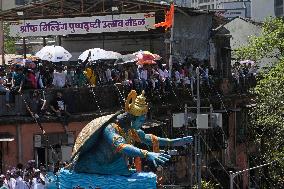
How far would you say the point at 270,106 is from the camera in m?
28.0

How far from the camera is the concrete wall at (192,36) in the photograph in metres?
31.8

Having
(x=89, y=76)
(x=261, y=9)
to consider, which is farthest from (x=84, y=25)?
(x=261, y=9)

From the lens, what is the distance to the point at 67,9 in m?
31.4

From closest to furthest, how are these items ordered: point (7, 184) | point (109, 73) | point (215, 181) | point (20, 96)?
1. point (7, 184)
2. point (20, 96)
3. point (109, 73)
4. point (215, 181)

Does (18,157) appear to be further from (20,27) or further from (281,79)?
(281,79)

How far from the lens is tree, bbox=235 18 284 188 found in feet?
90.8

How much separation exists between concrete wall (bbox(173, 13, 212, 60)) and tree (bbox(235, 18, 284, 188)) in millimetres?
1853

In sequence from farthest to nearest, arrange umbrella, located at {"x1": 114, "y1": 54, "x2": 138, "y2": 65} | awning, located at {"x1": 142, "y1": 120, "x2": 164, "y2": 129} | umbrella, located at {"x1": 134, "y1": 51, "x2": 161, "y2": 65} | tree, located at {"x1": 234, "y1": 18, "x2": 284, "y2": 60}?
tree, located at {"x1": 234, "y1": 18, "x2": 284, "y2": 60} → umbrella, located at {"x1": 114, "y1": 54, "x2": 138, "y2": 65} → umbrella, located at {"x1": 134, "y1": 51, "x2": 161, "y2": 65} → awning, located at {"x1": 142, "y1": 120, "x2": 164, "y2": 129}

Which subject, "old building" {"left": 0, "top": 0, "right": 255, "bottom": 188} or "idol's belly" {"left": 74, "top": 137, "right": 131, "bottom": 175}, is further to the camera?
"old building" {"left": 0, "top": 0, "right": 255, "bottom": 188}

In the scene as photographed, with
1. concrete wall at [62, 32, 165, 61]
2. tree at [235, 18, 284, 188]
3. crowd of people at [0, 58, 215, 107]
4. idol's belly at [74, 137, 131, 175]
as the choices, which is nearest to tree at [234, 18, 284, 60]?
tree at [235, 18, 284, 188]

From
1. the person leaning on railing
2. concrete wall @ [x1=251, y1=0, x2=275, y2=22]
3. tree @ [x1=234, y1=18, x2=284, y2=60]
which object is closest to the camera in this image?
the person leaning on railing

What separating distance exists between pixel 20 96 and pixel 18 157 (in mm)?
2128

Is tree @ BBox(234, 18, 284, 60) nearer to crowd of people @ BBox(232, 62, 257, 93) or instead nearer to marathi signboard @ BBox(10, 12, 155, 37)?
crowd of people @ BBox(232, 62, 257, 93)

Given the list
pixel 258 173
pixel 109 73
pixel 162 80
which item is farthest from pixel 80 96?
pixel 258 173
